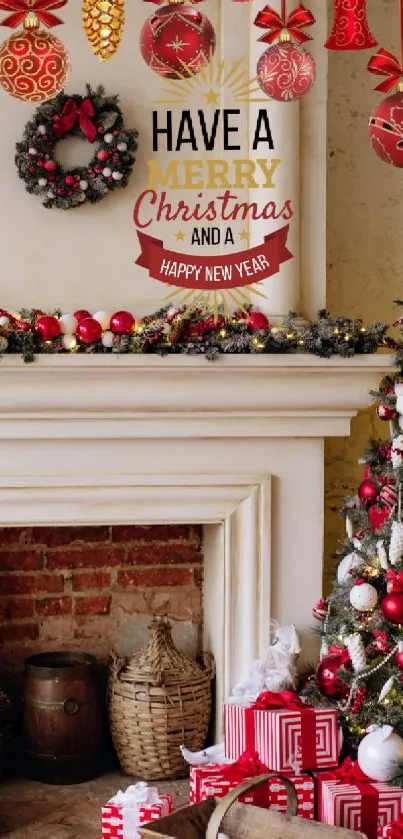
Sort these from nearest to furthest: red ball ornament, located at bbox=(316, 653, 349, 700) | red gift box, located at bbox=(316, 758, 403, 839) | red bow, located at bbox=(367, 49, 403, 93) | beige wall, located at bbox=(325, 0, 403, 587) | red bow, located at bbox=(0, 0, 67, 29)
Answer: red bow, located at bbox=(0, 0, 67, 29) < red bow, located at bbox=(367, 49, 403, 93) < red gift box, located at bbox=(316, 758, 403, 839) < red ball ornament, located at bbox=(316, 653, 349, 700) < beige wall, located at bbox=(325, 0, 403, 587)

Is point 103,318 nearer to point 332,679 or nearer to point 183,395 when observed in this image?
point 183,395

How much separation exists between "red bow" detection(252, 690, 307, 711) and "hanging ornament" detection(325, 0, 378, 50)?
5.16ft

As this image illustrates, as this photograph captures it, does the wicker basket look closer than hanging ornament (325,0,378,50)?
No

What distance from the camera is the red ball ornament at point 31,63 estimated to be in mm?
2244

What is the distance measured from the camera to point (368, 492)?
3047 millimetres

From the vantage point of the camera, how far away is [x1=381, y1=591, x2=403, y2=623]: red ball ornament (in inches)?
110

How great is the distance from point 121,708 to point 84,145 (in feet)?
5.25

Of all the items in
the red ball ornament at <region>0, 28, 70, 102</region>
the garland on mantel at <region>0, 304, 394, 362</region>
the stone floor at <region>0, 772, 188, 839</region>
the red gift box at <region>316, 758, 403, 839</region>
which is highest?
the red ball ornament at <region>0, 28, 70, 102</region>

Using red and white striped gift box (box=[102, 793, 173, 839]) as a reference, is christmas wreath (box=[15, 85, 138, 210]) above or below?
above

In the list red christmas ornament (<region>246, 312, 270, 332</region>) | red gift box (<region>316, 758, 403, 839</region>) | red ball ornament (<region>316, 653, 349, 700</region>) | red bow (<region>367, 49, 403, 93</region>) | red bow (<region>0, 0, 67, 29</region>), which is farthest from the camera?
red christmas ornament (<region>246, 312, 270, 332</region>)

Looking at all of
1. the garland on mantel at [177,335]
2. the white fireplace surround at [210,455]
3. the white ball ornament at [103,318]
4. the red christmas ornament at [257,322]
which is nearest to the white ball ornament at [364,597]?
the white fireplace surround at [210,455]

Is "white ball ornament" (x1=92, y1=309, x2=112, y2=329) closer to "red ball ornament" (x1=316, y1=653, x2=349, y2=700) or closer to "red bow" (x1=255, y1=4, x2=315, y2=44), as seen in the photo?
"red bow" (x1=255, y1=4, x2=315, y2=44)

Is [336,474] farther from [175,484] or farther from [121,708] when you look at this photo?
[121,708]

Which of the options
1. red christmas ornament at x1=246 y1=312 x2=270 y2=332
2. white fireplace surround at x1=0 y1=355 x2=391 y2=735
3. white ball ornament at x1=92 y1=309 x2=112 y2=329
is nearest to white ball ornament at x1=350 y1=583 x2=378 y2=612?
white fireplace surround at x1=0 y1=355 x2=391 y2=735
